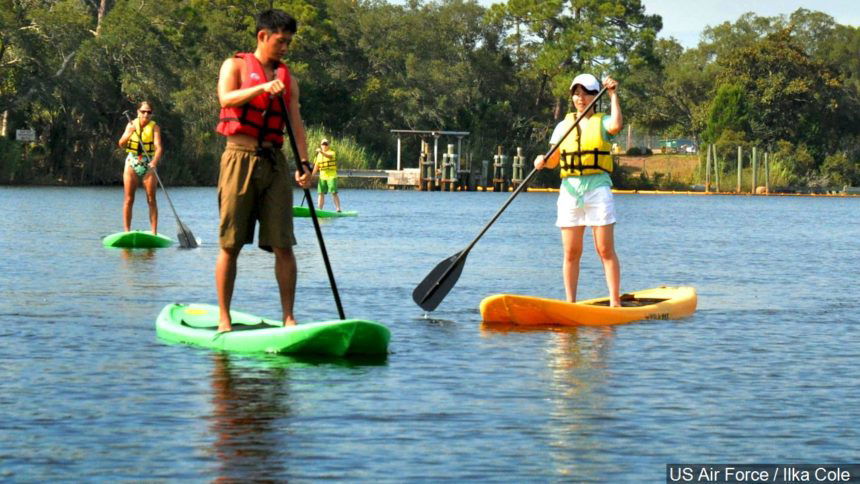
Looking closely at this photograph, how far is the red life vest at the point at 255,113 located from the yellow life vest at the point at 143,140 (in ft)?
34.7

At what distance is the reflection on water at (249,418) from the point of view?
21.9 feet

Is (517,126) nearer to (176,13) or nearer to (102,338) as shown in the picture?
(176,13)

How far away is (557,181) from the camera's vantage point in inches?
3209

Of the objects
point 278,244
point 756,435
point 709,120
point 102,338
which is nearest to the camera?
point 756,435

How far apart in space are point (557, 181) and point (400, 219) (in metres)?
48.3

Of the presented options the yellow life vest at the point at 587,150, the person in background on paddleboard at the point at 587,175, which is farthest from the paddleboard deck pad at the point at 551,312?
the yellow life vest at the point at 587,150

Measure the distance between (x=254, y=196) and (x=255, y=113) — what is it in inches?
19.9

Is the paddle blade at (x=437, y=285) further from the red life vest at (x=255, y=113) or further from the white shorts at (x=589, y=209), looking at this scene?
the red life vest at (x=255, y=113)

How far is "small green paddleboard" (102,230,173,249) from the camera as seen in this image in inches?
787

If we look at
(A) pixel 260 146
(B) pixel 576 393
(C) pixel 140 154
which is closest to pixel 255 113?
(A) pixel 260 146

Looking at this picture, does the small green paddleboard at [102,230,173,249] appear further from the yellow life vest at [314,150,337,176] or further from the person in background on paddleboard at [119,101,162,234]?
the yellow life vest at [314,150,337,176]

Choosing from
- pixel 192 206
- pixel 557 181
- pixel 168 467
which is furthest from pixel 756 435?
pixel 557 181

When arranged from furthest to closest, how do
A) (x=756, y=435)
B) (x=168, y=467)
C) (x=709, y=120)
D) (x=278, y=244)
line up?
(x=709, y=120)
(x=278, y=244)
(x=756, y=435)
(x=168, y=467)

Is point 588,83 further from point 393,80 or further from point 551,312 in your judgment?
point 393,80
